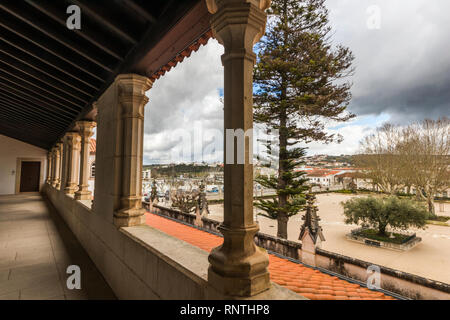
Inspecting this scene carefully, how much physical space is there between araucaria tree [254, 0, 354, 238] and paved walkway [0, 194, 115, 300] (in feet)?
29.8

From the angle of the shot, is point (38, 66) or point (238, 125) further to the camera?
point (38, 66)

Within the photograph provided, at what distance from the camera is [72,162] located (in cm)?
662

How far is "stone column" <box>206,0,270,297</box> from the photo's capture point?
49.3 inches

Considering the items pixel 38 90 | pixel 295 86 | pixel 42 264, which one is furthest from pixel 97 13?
pixel 295 86

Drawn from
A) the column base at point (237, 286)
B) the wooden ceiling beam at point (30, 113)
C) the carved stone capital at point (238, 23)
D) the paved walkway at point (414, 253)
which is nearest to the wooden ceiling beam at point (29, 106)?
the wooden ceiling beam at point (30, 113)

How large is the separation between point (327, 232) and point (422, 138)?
10876mm

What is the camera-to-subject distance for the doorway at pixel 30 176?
13633 millimetres

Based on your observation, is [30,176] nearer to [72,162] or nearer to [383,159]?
[72,162]

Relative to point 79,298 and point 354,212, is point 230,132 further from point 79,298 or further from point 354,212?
point 354,212

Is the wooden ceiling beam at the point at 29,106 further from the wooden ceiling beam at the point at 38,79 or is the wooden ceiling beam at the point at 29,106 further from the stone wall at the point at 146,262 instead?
the stone wall at the point at 146,262

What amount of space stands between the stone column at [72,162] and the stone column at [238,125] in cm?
672

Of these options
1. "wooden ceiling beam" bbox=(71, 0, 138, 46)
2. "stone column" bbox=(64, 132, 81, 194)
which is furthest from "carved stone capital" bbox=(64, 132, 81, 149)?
"wooden ceiling beam" bbox=(71, 0, 138, 46)

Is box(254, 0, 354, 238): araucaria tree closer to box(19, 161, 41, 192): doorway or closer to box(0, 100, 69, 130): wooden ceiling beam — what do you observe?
box(0, 100, 69, 130): wooden ceiling beam

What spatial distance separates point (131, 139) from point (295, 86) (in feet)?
32.4
